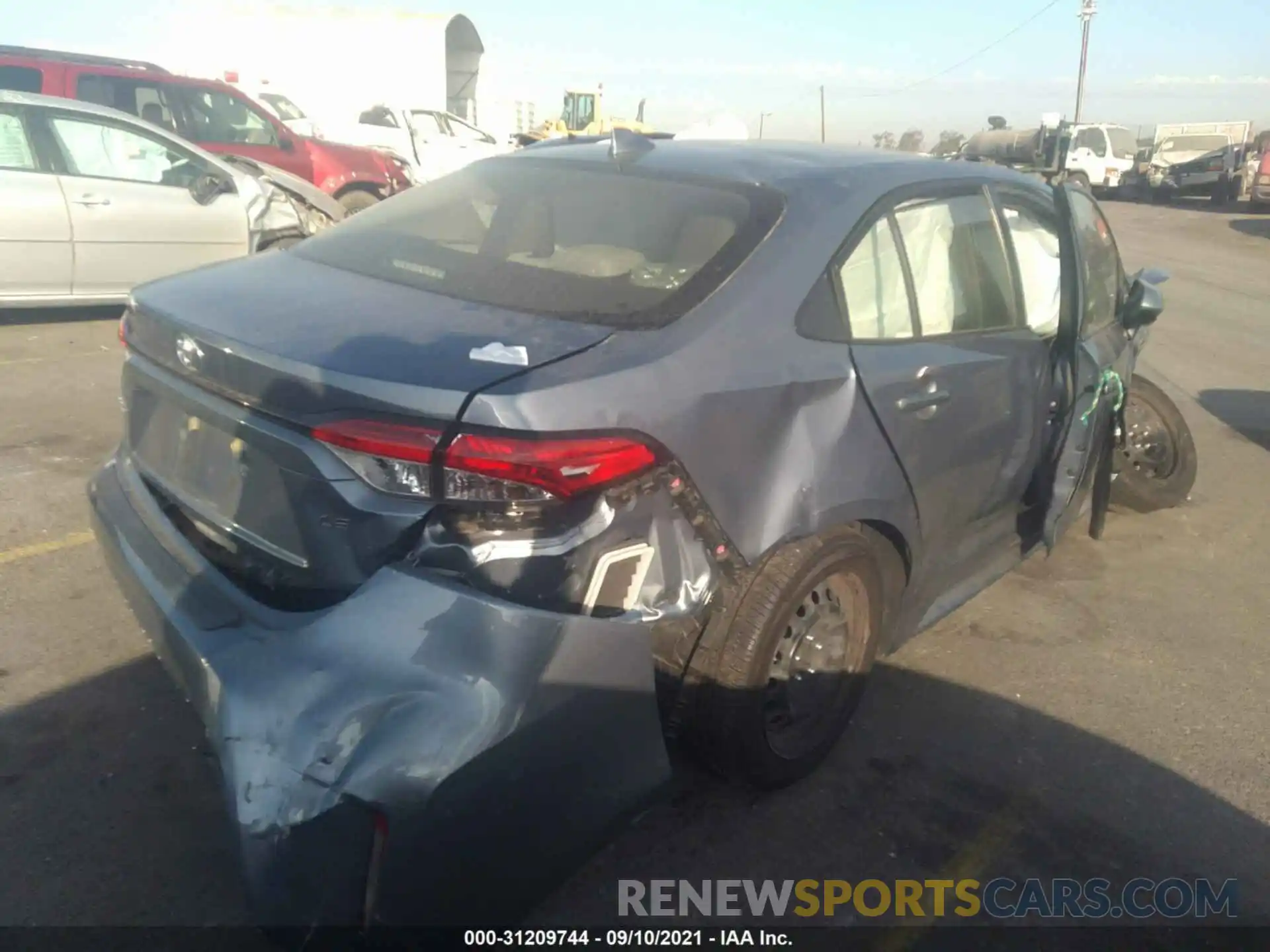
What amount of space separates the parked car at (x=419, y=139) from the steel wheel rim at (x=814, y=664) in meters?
16.4

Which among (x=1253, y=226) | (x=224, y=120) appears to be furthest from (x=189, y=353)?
(x=1253, y=226)

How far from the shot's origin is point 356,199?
11812mm

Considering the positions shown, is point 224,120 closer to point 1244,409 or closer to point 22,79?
point 22,79

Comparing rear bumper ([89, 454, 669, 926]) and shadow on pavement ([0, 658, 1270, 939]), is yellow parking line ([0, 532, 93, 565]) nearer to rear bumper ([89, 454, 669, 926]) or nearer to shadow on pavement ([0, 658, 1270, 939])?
shadow on pavement ([0, 658, 1270, 939])

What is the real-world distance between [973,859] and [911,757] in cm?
44

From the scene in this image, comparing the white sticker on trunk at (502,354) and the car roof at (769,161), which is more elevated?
the car roof at (769,161)

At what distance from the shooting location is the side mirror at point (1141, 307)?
4.14m

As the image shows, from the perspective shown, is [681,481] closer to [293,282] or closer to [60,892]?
[293,282]

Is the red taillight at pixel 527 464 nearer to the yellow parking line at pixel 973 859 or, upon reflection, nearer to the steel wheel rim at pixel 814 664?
the steel wheel rim at pixel 814 664

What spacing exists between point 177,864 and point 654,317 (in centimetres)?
178

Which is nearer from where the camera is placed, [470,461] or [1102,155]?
[470,461]

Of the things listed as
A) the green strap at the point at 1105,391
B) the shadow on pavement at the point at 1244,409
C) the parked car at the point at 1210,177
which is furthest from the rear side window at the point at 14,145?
the parked car at the point at 1210,177

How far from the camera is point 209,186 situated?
25.7ft

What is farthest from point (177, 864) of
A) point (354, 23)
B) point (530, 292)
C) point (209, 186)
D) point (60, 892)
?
point (354, 23)
